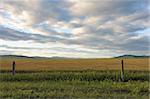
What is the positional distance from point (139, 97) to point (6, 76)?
39.9ft

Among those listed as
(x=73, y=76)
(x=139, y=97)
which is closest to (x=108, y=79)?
(x=73, y=76)

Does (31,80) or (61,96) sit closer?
(61,96)

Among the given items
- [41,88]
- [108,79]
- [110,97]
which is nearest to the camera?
[110,97]

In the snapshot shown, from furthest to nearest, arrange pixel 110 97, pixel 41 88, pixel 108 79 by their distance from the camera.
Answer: pixel 108 79 < pixel 41 88 < pixel 110 97

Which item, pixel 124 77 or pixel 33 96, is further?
pixel 124 77

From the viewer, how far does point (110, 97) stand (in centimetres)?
1229

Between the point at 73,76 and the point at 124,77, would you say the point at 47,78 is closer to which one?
the point at 73,76

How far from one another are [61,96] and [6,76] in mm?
10126

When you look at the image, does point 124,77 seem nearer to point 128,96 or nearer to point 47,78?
point 47,78

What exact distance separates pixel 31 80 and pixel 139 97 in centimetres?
1032

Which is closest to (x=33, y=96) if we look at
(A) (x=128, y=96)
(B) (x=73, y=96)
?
(B) (x=73, y=96)

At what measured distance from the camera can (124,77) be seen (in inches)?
815

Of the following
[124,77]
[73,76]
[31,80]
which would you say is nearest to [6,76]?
[31,80]

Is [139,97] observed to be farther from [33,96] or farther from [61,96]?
[33,96]
